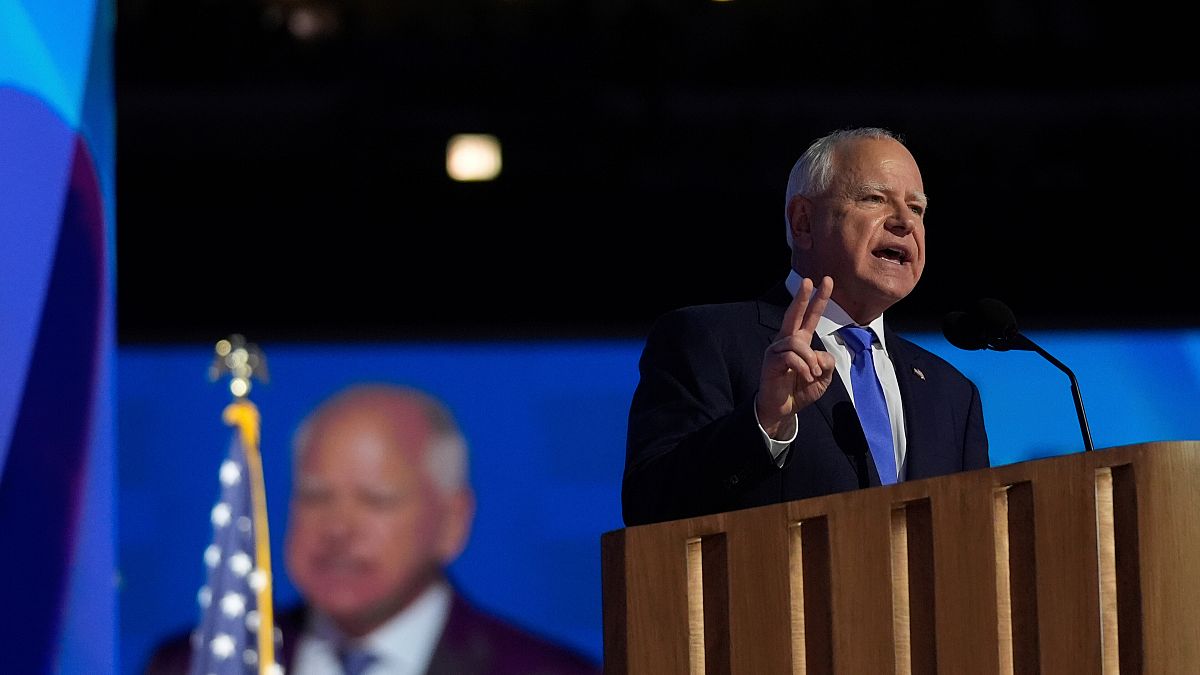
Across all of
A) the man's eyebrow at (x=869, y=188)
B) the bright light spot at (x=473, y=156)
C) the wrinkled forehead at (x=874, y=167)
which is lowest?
the man's eyebrow at (x=869, y=188)

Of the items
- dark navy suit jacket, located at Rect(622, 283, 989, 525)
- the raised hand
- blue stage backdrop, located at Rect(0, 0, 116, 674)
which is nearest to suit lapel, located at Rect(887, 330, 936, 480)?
dark navy suit jacket, located at Rect(622, 283, 989, 525)

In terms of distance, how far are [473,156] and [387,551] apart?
4.95 feet

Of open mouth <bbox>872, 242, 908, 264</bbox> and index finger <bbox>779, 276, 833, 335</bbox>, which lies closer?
index finger <bbox>779, 276, 833, 335</bbox>

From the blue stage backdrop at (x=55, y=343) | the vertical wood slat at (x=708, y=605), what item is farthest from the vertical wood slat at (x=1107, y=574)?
the blue stage backdrop at (x=55, y=343)

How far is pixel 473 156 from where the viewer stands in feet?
17.2

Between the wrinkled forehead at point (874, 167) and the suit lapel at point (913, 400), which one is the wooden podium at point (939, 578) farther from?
the wrinkled forehead at point (874, 167)

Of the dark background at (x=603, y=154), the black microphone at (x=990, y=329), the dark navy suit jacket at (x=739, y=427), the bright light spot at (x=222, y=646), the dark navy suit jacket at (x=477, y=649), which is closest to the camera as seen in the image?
the dark navy suit jacket at (x=739, y=427)

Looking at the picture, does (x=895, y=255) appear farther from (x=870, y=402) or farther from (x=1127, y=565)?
(x=1127, y=565)

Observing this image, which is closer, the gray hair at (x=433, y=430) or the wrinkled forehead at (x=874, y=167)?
the wrinkled forehead at (x=874, y=167)

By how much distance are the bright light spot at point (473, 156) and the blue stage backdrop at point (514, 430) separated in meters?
→ 0.92

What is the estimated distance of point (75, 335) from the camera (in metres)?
2.49

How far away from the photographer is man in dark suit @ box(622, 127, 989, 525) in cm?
189

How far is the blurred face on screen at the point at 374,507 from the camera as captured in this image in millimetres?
4254

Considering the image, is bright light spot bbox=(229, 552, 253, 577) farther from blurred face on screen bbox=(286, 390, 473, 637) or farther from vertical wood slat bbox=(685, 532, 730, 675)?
vertical wood slat bbox=(685, 532, 730, 675)
